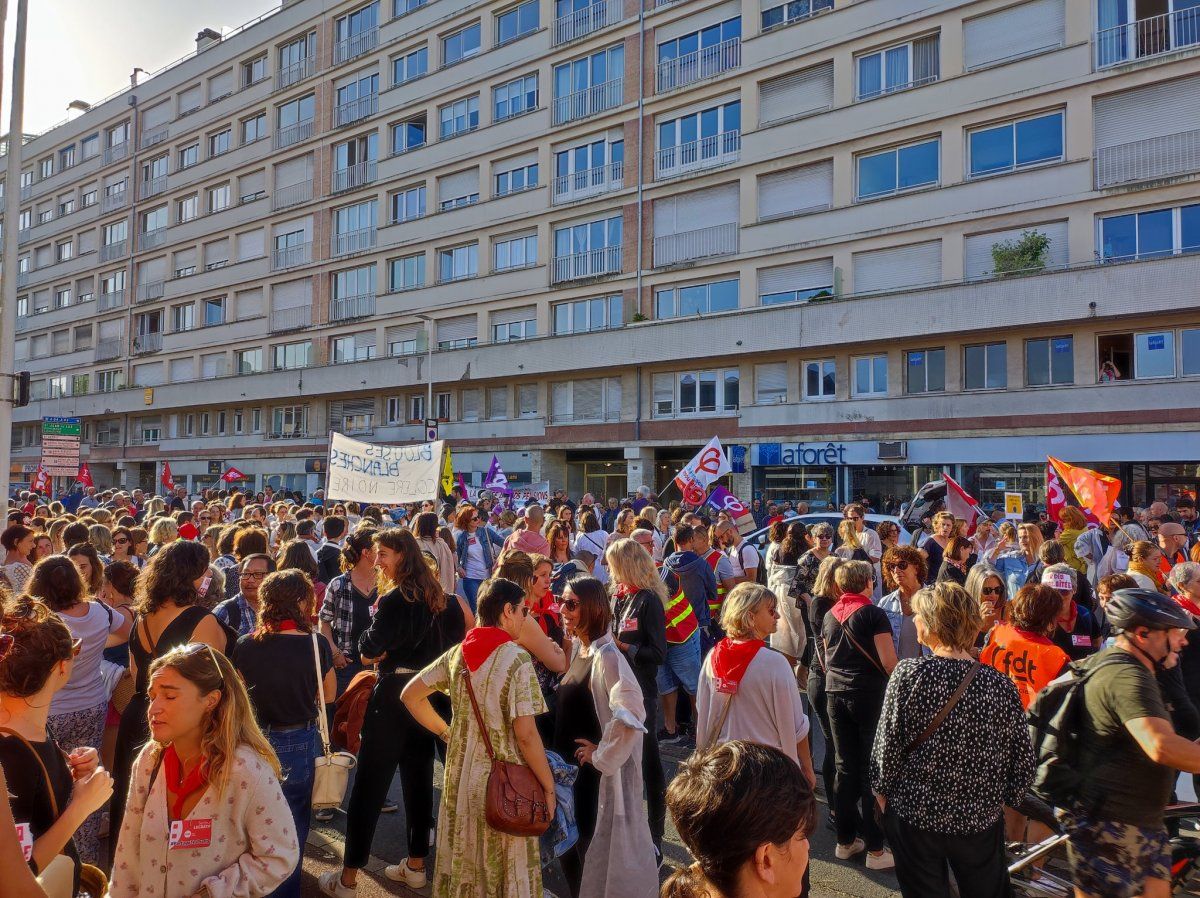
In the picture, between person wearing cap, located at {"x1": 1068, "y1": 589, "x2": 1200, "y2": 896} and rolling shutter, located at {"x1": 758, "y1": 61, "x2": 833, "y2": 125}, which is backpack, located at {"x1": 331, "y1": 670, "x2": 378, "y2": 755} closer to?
person wearing cap, located at {"x1": 1068, "y1": 589, "x2": 1200, "y2": 896}

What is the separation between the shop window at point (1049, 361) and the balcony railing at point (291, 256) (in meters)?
30.0

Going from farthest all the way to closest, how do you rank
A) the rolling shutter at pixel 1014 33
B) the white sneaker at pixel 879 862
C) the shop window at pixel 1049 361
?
the shop window at pixel 1049 361
the rolling shutter at pixel 1014 33
the white sneaker at pixel 879 862

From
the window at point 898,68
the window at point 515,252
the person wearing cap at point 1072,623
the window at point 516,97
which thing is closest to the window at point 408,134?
the window at point 516,97

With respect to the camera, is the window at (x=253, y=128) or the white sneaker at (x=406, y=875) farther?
the window at (x=253, y=128)

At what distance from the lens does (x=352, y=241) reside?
38.7 m

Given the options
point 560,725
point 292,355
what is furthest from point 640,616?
point 292,355

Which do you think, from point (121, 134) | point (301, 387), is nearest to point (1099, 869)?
point (301, 387)

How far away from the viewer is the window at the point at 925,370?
81.4ft

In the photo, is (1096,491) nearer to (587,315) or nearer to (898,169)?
(898,169)

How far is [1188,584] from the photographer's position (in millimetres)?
5887

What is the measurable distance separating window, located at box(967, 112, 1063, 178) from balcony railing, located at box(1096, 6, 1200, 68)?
1748 mm

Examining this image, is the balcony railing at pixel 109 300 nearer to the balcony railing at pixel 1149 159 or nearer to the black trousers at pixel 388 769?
the balcony railing at pixel 1149 159

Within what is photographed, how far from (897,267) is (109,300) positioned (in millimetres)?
44265

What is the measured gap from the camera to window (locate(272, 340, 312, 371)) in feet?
133
